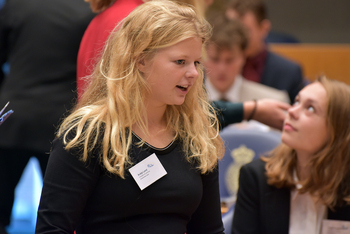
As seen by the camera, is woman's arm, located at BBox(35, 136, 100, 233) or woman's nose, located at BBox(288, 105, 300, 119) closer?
woman's arm, located at BBox(35, 136, 100, 233)

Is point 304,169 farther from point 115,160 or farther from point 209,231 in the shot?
point 115,160

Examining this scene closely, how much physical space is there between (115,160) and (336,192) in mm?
1048

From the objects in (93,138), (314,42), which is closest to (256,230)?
(93,138)

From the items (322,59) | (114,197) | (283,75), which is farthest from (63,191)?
(322,59)

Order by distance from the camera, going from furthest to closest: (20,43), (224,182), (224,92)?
(224,92) < (224,182) < (20,43)

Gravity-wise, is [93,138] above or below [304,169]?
above

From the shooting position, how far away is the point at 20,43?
1864 mm

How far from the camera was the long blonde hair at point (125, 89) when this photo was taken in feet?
3.76

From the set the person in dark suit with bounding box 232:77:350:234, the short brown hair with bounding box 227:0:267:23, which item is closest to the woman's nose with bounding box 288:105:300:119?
the person in dark suit with bounding box 232:77:350:234

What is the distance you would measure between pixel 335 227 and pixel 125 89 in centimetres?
109

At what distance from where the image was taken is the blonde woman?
1117mm

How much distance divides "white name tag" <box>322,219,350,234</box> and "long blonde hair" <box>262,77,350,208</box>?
0.07 m

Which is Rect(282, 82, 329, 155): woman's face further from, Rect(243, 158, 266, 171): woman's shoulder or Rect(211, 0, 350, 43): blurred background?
Rect(211, 0, 350, 43): blurred background

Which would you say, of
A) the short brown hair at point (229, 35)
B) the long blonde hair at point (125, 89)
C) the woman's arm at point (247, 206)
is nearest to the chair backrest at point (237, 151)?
the woman's arm at point (247, 206)
